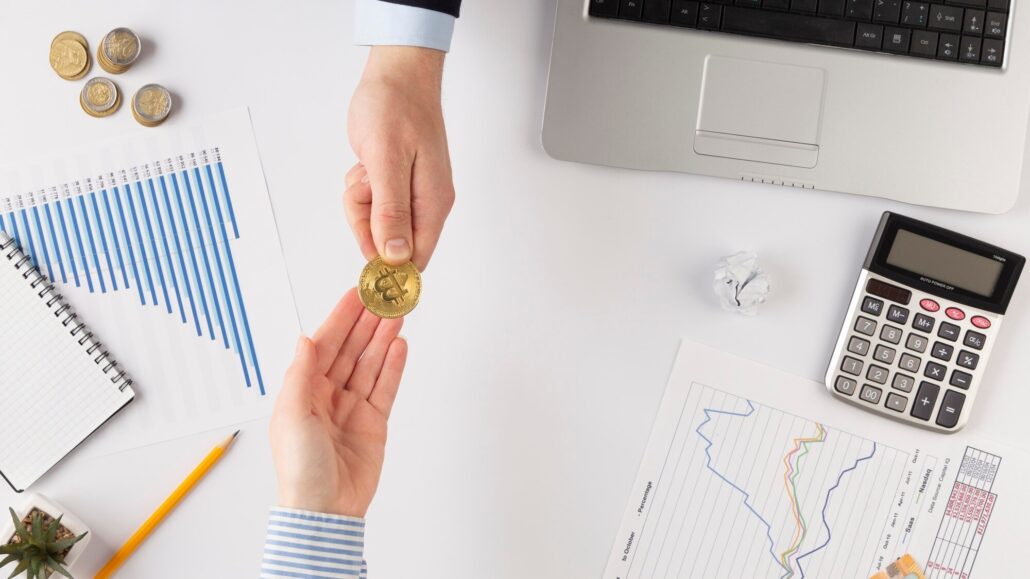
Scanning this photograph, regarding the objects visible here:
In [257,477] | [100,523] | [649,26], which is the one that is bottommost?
[100,523]

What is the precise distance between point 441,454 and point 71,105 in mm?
607

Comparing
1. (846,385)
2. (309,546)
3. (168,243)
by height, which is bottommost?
(309,546)

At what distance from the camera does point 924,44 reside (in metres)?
0.90

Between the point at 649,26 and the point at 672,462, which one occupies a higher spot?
the point at 649,26

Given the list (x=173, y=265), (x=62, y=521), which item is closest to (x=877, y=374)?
(x=173, y=265)

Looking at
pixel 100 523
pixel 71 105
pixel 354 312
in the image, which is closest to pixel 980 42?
pixel 354 312

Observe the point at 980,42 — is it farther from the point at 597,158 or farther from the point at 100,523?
the point at 100,523

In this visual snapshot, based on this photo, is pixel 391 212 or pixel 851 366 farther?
pixel 851 366

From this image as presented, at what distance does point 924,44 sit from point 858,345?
0.35 meters

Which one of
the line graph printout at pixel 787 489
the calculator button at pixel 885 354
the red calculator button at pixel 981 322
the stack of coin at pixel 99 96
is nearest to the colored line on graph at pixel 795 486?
the line graph printout at pixel 787 489

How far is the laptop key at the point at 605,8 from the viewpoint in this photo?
0.90m

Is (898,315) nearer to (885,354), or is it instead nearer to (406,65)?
(885,354)

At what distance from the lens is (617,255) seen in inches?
37.8

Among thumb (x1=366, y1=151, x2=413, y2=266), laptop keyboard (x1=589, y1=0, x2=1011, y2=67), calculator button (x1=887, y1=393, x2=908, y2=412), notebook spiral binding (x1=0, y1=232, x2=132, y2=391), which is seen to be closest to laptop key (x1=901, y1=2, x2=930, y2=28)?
laptop keyboard (x1=589, y1=0, x2=1011, y2=67)
